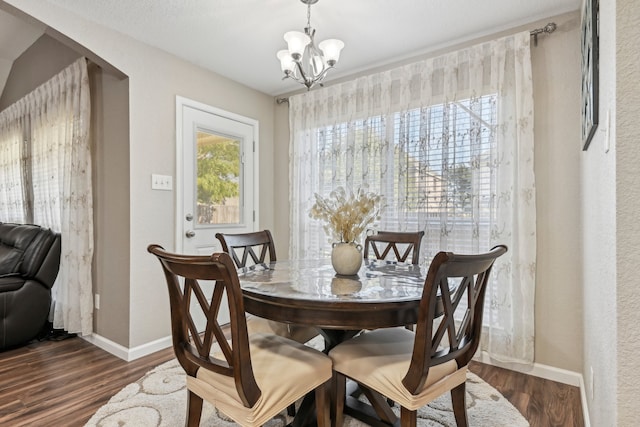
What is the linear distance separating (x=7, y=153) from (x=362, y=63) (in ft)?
14.1

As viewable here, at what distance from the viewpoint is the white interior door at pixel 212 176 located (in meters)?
3.02

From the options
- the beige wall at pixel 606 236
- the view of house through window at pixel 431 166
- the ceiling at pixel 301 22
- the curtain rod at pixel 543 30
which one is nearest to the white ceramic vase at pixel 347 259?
the beige wall at pixel 606 236

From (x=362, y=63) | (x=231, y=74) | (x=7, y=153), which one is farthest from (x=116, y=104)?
(x=7, y=153)

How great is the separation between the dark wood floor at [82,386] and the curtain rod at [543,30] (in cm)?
232

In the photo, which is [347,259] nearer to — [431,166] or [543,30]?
[431,166]

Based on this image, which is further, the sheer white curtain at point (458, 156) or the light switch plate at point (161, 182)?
the light switch plate at point (161, 182)

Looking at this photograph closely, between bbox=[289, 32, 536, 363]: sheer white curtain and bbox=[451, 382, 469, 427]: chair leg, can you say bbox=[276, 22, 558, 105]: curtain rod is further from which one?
bbox=[451, 382, 469, 427]: chair leg

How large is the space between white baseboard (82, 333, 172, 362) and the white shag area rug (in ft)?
1.53

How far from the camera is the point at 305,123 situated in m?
3.54

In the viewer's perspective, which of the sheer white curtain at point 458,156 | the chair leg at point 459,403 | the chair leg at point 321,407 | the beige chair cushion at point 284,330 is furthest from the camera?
the sheer white curtain at point 458,156

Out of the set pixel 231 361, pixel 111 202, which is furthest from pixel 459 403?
pixel 111 202

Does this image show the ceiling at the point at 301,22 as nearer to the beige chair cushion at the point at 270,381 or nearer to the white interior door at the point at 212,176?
the white interior door at the point at 212,176

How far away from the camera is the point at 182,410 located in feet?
6.21

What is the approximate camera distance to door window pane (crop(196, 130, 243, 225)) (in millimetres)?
3191
